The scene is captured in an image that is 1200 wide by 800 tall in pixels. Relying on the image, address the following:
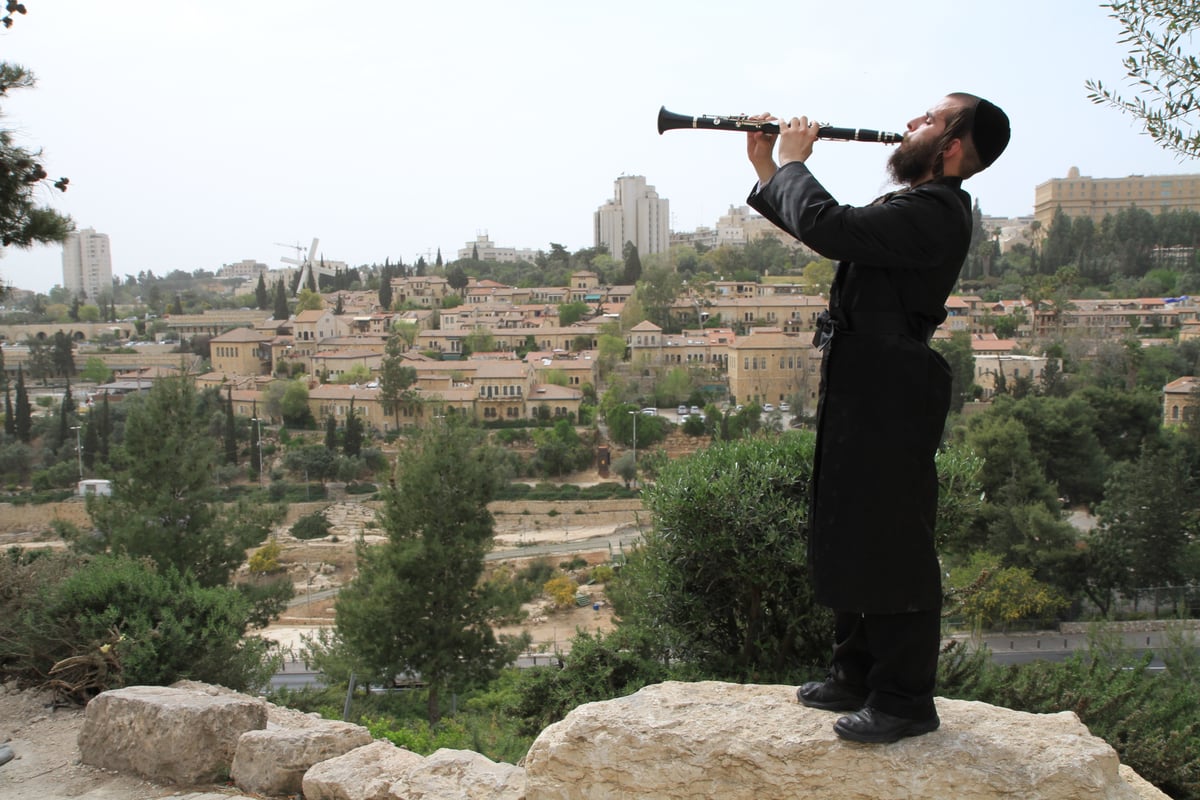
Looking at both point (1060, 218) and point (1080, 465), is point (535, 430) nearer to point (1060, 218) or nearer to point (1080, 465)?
point (1080, 465)

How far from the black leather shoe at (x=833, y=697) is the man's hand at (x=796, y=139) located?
1.16 meters

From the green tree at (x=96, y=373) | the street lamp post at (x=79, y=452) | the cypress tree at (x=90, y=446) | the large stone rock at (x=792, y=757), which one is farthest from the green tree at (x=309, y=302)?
the large stone rock at (x=792, y=757)

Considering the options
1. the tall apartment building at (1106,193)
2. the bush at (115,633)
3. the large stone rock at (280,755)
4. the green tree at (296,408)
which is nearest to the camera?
the large stone rock at (280,755)

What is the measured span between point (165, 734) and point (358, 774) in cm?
70

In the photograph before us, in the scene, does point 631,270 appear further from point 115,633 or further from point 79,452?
point 115,633

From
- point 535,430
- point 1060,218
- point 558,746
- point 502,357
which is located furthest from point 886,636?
point 1060,218

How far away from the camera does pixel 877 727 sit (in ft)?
6.41

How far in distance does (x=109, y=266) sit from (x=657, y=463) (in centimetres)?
13628

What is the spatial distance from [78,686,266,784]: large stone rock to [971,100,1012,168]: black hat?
258 centimetres

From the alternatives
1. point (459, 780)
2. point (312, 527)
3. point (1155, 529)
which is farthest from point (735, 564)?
point (312, 527)

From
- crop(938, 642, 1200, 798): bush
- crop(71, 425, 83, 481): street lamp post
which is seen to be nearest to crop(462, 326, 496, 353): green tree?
crop(71, 425, 83, 481): street lamp post

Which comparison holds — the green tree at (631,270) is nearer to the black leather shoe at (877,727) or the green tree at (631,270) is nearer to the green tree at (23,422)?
the green tree at (23,422)

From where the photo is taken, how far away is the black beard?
1.96 metres

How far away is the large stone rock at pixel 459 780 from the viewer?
7.65ft
